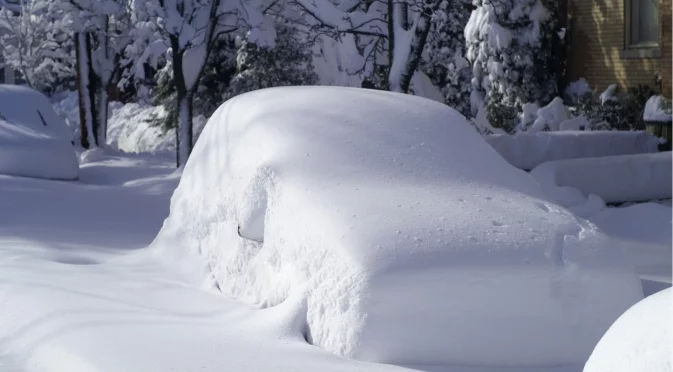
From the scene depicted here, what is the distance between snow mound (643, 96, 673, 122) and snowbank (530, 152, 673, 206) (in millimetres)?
1697

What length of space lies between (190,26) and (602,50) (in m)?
7.61

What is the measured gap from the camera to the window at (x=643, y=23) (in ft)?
53.6

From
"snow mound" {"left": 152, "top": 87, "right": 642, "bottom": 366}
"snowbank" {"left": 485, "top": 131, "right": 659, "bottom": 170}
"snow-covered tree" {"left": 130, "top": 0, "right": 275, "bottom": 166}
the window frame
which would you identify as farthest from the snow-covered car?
the window frame

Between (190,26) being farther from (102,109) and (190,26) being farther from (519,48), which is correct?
(102,109)

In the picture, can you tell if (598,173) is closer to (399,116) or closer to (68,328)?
(399,116)

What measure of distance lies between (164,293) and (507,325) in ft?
7.04

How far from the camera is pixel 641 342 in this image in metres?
2.76

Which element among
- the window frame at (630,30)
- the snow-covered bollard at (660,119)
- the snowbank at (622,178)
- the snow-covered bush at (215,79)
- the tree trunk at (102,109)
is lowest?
the tree trunk at (102,109)

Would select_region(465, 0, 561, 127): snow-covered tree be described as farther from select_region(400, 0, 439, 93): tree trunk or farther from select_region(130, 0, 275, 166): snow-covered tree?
select_region(400, 0, 439, 93): tree trunk

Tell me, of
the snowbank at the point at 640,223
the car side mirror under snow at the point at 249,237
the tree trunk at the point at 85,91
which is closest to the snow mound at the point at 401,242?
the car side mirror under snow at the point at 249,237

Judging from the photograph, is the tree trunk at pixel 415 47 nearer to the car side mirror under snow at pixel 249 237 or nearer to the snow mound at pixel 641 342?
the car side mirror under snow at pixel 249 237

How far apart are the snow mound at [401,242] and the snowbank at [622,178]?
4.86 meters

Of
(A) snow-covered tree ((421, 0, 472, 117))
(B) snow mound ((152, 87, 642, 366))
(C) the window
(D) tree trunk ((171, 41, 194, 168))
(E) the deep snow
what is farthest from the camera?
(A) snow-covered tree ((421, 0, 472, 117))

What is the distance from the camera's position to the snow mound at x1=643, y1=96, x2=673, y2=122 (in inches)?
483
